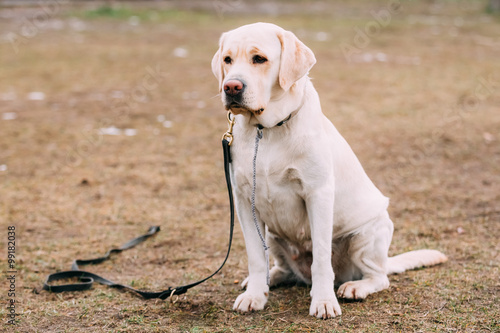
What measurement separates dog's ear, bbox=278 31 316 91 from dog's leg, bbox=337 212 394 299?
1.05 meters

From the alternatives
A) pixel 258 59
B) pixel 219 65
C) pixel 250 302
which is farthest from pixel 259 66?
pixel 250 302

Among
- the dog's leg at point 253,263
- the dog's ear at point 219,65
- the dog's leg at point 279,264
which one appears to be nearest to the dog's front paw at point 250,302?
the dog's leg at point 253,263

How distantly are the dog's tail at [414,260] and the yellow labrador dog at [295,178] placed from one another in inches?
11.4

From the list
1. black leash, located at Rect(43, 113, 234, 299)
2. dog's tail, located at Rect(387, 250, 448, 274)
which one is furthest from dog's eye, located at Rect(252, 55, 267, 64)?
dog's tail, located at Rect(387, 250, 448, 274)

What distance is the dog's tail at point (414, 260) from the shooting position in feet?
13.3

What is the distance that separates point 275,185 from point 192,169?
3.58 m

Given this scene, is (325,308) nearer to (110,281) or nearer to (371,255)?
(371,255)

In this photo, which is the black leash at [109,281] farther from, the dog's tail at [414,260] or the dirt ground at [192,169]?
the dog's tail at [414,260]

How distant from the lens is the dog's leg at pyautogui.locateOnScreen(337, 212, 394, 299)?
3697mm

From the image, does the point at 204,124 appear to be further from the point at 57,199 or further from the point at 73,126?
the point at 57,199

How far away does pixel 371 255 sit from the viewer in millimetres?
3730

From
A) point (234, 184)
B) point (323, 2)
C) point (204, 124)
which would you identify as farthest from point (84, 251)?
point (323, 2)

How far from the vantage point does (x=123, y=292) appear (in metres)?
3.95

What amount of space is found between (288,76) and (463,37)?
13.9 m
